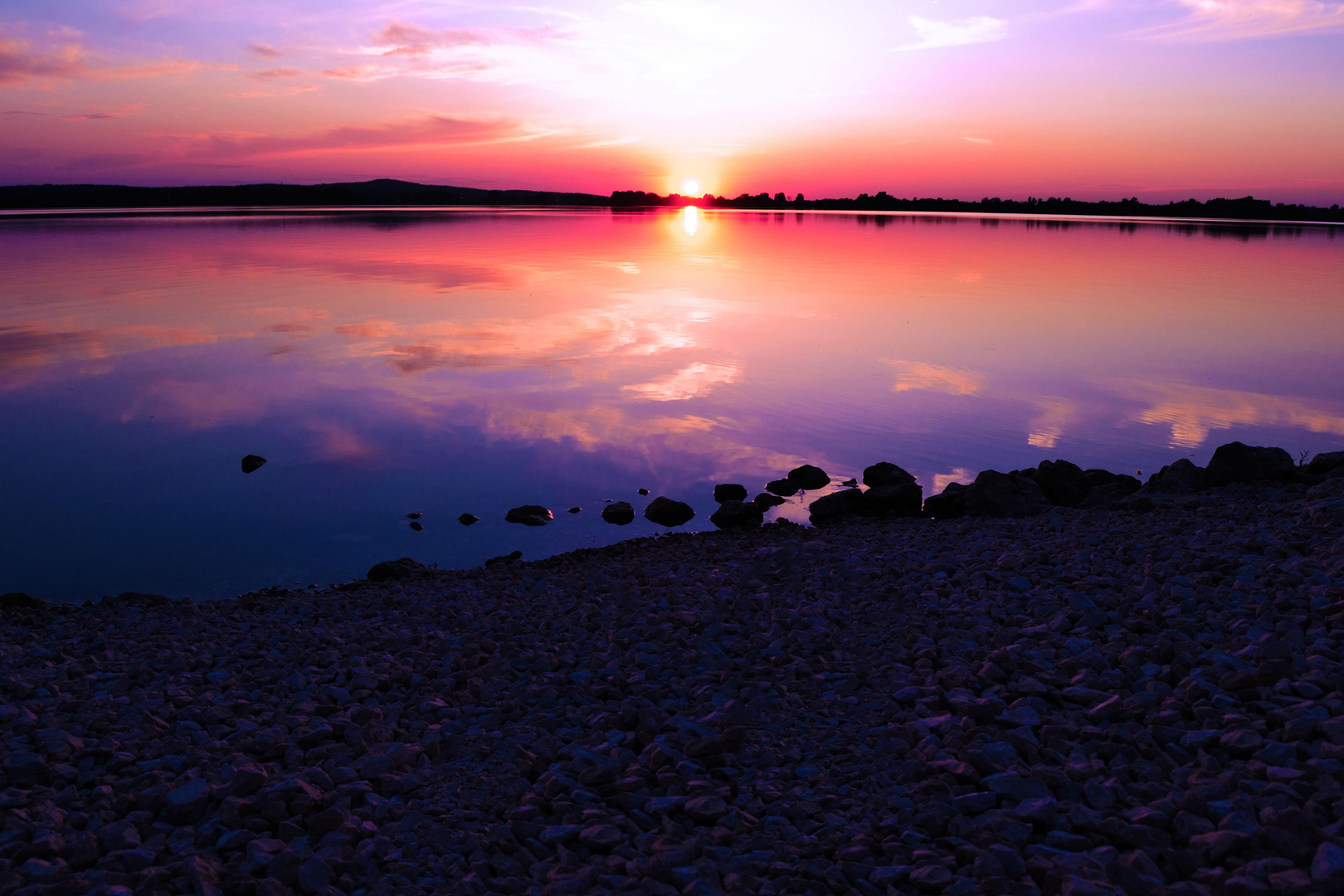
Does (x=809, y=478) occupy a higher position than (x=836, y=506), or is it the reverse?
(x=809, y=478)

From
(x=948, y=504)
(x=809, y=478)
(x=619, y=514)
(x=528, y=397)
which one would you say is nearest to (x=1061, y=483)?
(x=948, y=504)

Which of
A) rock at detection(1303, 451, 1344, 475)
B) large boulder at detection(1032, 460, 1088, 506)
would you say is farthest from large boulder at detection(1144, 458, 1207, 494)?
rock at detection(1303, 451, 1344, 475)

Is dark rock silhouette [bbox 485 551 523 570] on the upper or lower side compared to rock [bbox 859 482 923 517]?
Result: lower

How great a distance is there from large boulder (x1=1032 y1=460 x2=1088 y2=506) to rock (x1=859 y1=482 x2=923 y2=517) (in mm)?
1952

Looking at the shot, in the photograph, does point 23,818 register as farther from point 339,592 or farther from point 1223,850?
point 1223,850

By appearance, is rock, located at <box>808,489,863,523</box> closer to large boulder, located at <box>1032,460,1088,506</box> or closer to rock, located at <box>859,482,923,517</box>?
rock, located at <box>859,482,923,517</box>

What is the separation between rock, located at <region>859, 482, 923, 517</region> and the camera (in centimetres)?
1359

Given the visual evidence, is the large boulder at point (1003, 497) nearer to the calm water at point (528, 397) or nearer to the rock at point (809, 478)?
the calm water at point (528, 397)

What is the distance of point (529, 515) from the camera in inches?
545

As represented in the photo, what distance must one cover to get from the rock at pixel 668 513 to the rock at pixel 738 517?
20.1 inches

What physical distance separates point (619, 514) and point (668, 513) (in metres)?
0.85

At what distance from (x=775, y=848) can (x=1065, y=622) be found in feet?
12.3

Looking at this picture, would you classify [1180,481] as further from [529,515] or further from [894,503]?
[529,515]

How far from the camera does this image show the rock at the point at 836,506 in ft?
45.1
